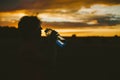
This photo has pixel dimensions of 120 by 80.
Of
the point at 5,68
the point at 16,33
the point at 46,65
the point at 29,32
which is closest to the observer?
the point at 46,65

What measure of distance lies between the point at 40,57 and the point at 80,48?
30.5 m

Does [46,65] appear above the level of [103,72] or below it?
above

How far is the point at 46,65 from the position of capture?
2317 cm

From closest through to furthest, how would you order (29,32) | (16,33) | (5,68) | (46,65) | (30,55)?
1. (30,55)
2. (46,65)
3. (29,32)
4. (5,68)
5. (16,33)

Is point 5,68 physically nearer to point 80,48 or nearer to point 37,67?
point 37,67

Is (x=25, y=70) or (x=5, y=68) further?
(x=5, y=68)

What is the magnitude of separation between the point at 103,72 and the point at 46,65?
941 centimetres

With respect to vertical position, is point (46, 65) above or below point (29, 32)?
below

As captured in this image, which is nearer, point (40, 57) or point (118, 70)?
point (40, 57)

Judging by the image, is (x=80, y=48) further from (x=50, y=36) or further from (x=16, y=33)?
(x=50, y=36)

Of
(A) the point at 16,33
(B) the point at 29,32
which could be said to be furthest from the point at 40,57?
(A) the point at 16,33

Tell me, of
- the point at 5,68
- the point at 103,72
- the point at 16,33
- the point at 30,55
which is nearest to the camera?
the point at 30,55

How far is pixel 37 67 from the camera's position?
870 inches

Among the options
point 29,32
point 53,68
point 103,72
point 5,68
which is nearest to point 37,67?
point 53,68
